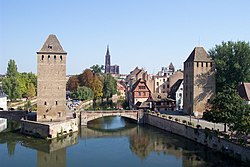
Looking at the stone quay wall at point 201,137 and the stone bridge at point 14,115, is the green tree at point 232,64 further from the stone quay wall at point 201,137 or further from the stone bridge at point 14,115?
the stone bridge at point 14,115

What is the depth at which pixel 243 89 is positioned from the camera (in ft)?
148

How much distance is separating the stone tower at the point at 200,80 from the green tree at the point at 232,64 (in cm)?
246

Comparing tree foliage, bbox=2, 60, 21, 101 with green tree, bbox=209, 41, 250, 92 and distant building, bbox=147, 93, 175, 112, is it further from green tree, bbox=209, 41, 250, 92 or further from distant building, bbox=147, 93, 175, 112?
green tree, bbox=209, 41, 250, 92

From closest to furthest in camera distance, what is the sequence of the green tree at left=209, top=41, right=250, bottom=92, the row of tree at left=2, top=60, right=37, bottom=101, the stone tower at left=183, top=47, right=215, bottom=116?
the stone tower at left=183, top=47, right=215, bottom=116 → the green tree at left=209, top=41, right=250, bottom=92 → the row of tree at left=2, top=60, right=37, bottom=101

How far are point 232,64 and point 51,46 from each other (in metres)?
26.5

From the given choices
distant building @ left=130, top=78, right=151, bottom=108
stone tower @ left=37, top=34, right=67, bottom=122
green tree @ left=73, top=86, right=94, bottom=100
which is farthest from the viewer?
green tree @ left=73, top=86, right=94, bottom=100

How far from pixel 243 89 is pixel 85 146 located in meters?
23.9

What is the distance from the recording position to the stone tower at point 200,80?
4666cm

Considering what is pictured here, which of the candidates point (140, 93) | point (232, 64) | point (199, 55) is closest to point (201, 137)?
point (199, 55)

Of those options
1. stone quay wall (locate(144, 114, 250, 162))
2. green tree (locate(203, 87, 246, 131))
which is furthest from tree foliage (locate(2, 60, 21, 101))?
green tree (locate(203, 87, 246, 131))

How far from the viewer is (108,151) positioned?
32.1 m

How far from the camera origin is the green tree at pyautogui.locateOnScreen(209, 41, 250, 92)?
158ft

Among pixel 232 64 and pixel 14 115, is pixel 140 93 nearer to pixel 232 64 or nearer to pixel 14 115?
pixel 232 64

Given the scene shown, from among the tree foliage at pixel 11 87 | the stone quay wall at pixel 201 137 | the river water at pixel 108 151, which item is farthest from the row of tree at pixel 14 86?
the stone quay wall at pixel 201 137
